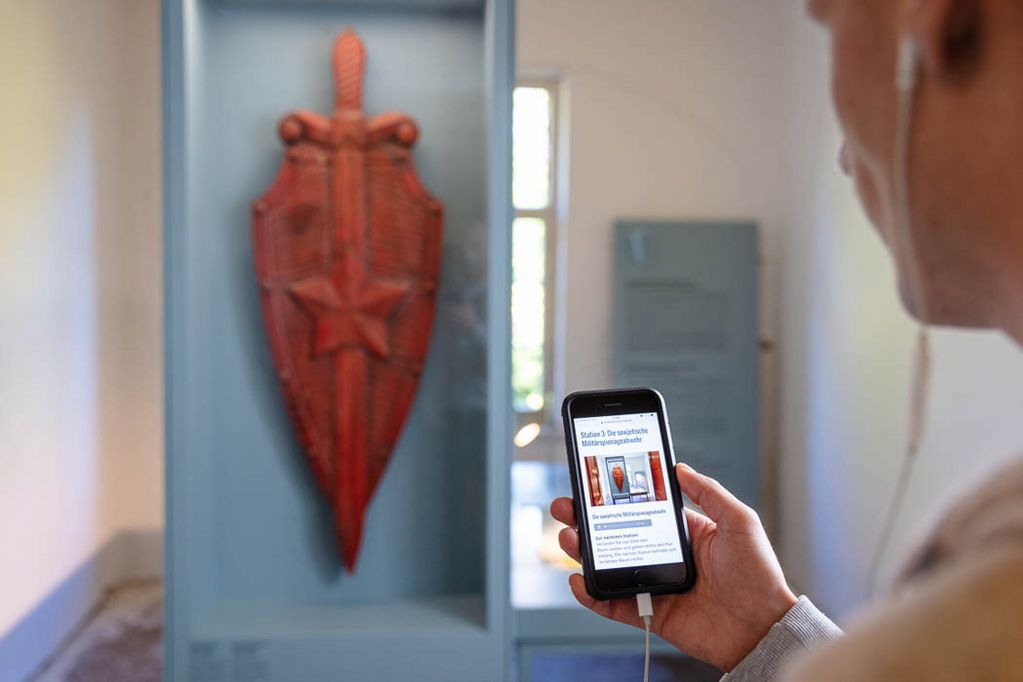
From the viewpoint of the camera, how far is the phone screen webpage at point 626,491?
1044mm

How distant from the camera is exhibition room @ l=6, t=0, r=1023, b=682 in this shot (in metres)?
0.35

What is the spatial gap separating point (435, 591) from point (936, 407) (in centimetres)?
134

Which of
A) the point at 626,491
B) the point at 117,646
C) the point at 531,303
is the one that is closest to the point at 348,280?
the point at 626,491

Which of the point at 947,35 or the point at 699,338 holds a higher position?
the point at 947,35

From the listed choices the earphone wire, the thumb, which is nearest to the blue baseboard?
the thumb

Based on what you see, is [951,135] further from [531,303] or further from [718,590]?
[531,303]

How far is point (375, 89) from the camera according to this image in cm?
200

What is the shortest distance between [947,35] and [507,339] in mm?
1572

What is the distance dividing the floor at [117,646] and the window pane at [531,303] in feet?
5.26

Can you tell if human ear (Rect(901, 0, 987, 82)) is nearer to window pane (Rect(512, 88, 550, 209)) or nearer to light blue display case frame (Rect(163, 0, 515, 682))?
light blue display case frame (Rect(163, 0, 515, 682))

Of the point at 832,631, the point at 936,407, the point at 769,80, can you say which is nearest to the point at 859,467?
the point at 936,407

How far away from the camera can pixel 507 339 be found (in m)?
1.88

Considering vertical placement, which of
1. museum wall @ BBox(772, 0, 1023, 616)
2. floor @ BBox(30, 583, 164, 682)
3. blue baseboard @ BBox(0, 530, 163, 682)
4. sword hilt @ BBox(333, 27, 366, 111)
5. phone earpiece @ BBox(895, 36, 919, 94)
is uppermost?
sword hilt @ BBox(333, 27, 366, 111)

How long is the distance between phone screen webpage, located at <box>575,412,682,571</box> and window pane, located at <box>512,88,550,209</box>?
3.08 meters
